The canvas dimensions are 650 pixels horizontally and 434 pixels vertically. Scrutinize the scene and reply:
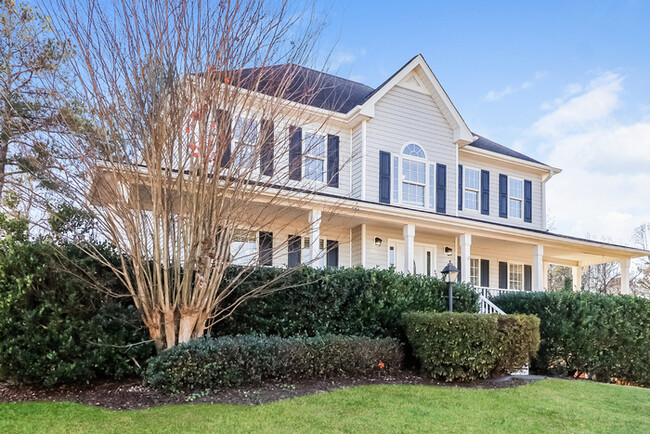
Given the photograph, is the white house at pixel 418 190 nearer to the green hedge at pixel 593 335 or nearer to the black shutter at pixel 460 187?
the black shutter at pixel 460 187

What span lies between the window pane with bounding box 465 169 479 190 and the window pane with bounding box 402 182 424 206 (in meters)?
2.52

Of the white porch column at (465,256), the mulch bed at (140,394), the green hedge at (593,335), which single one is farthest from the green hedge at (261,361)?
the white porch column at (465,256)

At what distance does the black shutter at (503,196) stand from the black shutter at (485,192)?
604 millimetres

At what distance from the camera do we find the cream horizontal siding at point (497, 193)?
15.1m

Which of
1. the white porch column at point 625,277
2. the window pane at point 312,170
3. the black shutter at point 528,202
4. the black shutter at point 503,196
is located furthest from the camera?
the black shutter at point 528,202

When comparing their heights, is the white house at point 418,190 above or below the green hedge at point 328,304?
above

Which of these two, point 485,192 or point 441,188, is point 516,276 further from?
point 441,188

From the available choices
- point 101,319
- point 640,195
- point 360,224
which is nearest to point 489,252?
point 360,224

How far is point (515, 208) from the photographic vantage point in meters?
16.0

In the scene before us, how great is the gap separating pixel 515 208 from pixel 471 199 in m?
2.16

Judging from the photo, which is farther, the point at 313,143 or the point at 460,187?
the point at 460,187

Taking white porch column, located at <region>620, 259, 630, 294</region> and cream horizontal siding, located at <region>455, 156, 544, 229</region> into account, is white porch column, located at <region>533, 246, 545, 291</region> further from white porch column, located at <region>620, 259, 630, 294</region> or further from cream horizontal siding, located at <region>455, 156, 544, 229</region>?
white porch column, located at <region>620, 259, 630, 294</region>

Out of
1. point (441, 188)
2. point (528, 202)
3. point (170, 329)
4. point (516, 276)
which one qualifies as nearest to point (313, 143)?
point (170, 329)

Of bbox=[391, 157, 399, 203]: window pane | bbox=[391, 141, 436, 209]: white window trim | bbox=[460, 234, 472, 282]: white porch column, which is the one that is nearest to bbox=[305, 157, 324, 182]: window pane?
bbox=[391, 157, 399, 203]: window pane
